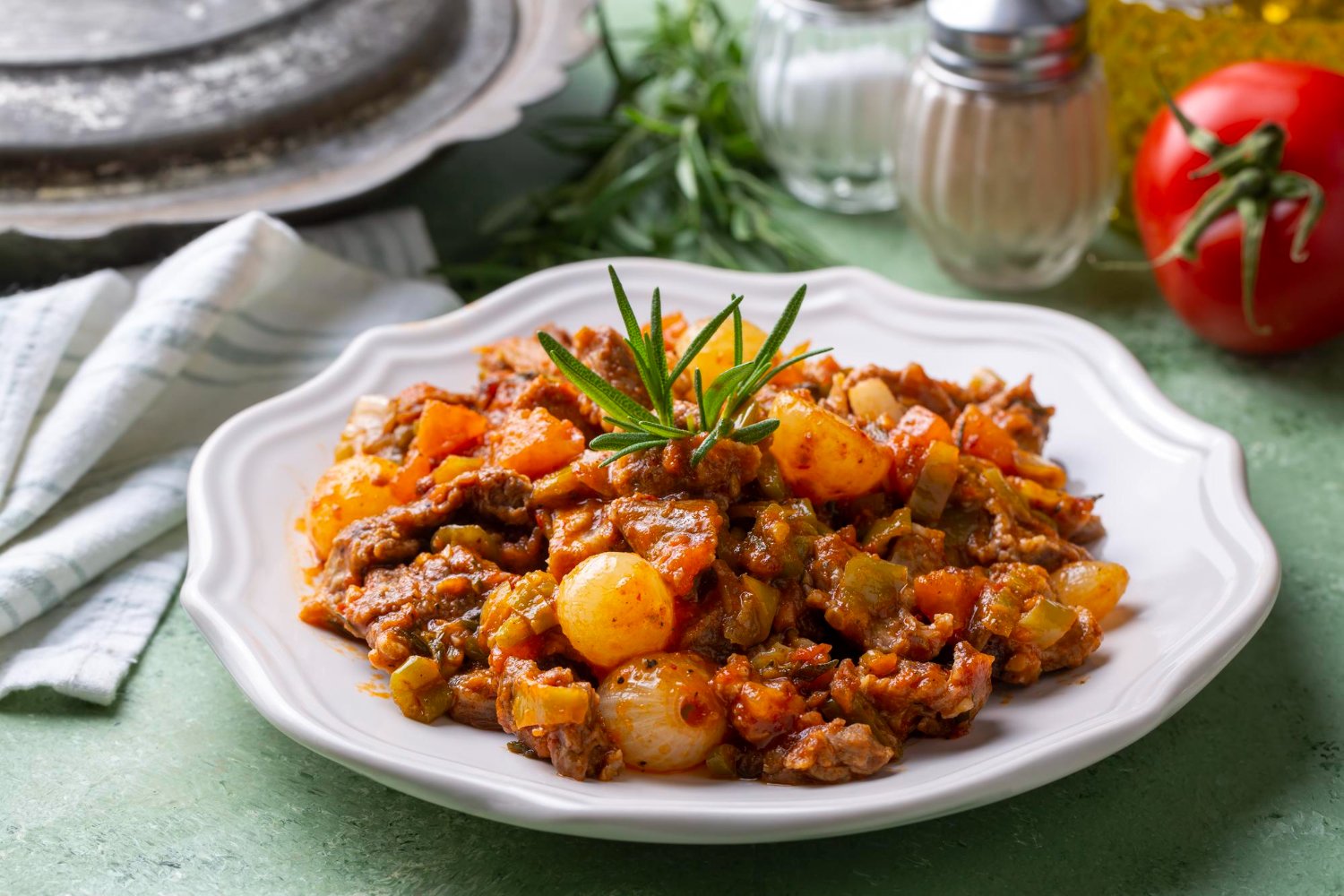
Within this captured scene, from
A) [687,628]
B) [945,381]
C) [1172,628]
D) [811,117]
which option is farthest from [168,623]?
[811,117]

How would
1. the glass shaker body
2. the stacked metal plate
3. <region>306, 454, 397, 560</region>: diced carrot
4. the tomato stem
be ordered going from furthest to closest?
the stacked metal plate → the glass shaker body → the tomato stem → <region>306, 454, 397, 560</region>: diced carrot

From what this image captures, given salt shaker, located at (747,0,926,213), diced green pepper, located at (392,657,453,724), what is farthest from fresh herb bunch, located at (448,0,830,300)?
diced green pepper, located at (392,657,453,724)

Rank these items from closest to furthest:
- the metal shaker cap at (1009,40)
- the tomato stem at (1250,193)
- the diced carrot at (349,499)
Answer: the diced carrot at (349,499), the tomato stem at (1250,193), the metal shaker cap at (1009,40)

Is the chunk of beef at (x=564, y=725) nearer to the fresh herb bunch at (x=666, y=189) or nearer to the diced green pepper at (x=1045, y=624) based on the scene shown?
the diced green pepper at (x=1045, y=624)

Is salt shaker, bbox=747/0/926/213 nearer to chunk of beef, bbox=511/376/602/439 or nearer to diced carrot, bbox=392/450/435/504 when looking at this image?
chunk of beef, bbox=511/376/602/439

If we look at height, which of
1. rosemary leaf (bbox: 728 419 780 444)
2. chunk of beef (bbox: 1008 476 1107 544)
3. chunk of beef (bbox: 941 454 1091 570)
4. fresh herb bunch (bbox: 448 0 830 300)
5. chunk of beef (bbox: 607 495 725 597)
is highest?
rosemary leaf (bbox: 728 419 780 444)

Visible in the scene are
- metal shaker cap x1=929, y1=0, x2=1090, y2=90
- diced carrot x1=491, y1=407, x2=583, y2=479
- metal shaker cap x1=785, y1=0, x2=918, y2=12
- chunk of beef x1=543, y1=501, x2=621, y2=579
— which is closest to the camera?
chunk of beef x1=543, y1=501, x2=621, y2=579

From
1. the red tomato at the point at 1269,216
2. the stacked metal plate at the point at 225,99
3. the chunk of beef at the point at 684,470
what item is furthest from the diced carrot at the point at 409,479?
the red tomato at the point at 1269,216

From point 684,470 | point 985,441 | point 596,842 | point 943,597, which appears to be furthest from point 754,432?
point 596,842
